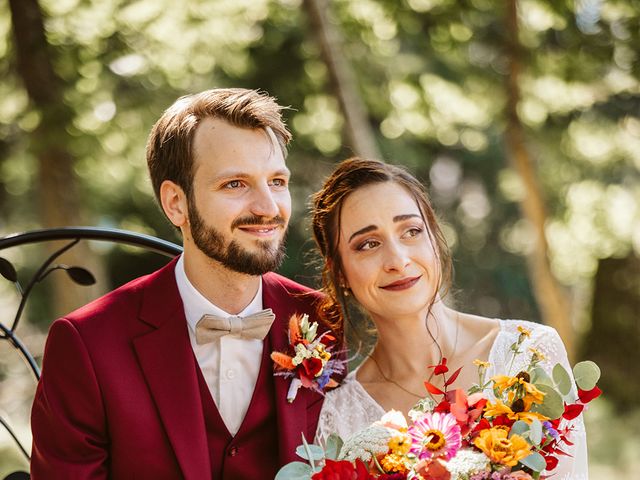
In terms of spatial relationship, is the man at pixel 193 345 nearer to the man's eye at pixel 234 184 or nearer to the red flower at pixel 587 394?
the man's eye at pixel 234 184

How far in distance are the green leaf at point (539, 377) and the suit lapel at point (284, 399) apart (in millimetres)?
858

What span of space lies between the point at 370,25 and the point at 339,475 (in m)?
6.42

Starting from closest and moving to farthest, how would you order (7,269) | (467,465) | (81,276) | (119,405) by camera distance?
(467,465) → (119,405) → (7,269) → (81,276)

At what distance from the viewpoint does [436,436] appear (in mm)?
1907

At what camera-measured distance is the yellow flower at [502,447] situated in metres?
1.83

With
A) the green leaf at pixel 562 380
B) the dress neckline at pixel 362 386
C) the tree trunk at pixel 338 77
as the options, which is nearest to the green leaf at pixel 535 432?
the green leaf at pixel 562 380

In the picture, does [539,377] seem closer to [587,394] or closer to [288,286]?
[587,394]

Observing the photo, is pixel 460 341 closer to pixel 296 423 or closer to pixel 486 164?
pixel 296 423

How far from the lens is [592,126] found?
26.5 feet

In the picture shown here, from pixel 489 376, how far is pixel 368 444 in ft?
2.97

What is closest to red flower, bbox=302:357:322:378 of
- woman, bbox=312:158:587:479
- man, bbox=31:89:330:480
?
man, bbox=31:89:330:480

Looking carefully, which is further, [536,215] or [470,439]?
[536,215]

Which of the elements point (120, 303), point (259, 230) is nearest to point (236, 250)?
point (259, 230)

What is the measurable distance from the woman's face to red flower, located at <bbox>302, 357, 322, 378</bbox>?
31 cm
